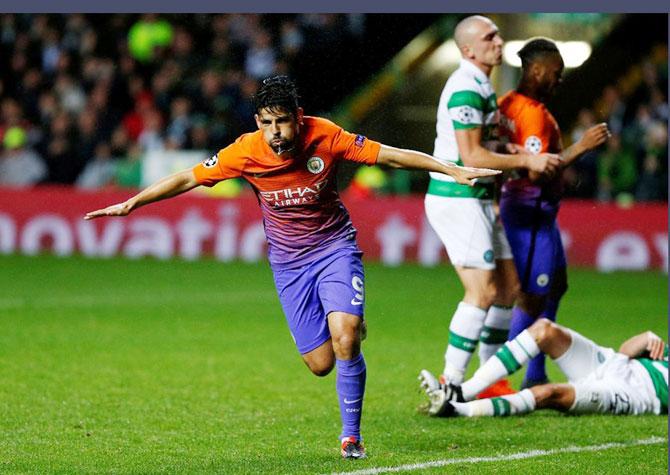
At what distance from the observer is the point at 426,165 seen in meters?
6.26

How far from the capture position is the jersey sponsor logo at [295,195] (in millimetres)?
6535

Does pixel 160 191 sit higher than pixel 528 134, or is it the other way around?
pixel 528 134

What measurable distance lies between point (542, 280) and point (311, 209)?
2.28 metres

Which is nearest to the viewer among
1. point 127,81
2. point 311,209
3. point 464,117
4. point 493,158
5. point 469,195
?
point 311,209

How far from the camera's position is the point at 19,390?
319 inches

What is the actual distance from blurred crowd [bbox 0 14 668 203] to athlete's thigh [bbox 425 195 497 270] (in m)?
10.4

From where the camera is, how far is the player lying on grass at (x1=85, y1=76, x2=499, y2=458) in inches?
247

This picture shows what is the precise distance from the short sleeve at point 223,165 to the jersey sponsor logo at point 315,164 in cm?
34

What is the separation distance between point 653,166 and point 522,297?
32.5 feet

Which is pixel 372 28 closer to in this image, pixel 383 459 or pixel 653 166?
pixel 653 166

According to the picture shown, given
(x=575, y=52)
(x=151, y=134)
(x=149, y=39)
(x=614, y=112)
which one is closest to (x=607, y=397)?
(x=614, y=112)

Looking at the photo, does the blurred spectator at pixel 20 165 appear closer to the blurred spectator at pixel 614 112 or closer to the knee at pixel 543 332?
the blurred spectator at pixel 614 112

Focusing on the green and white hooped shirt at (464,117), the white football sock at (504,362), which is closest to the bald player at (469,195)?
the green and white hooped shirt at (464,117)

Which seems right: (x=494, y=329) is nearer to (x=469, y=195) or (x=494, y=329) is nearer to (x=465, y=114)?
(x=469, y=195)
